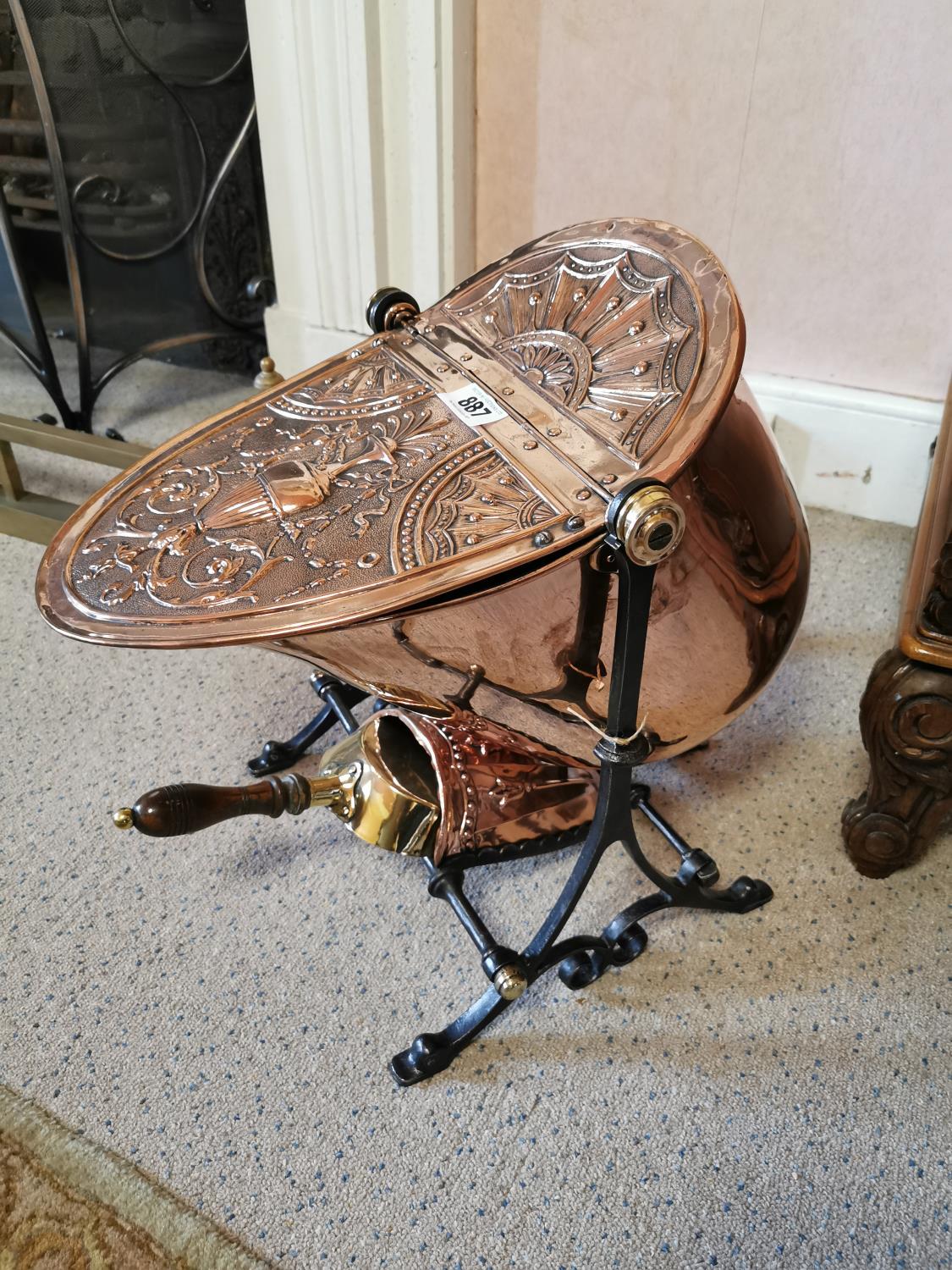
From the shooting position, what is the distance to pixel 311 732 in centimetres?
109

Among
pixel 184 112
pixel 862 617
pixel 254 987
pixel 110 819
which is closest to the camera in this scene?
pixel 254 987

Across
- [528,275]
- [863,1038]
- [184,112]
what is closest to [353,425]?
[528,275]

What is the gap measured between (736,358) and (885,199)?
32.3 inches

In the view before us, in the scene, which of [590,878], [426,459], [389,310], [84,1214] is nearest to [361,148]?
[389,310]

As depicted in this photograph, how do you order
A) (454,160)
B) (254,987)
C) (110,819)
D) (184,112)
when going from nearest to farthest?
(254,987) < (110,819) < (454,160) < (184,112)

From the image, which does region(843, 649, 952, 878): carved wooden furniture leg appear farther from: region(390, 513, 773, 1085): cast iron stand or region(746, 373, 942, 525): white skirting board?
region(746, 373, 942, 525): white skirting board

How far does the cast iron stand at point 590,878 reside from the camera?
0.67m

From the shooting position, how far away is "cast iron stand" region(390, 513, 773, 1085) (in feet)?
2.20

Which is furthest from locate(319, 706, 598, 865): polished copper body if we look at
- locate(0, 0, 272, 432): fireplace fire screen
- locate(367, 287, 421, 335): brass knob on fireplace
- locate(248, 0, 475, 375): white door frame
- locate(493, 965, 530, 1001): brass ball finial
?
locate(0, 0, 272, 432): fireplace fire screen

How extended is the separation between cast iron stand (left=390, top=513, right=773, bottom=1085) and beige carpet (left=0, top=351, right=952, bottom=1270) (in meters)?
0.02

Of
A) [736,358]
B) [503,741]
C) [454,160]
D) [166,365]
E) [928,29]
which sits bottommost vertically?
[166,365]

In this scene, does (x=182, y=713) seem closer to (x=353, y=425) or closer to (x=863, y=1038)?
(x=353, y=425)

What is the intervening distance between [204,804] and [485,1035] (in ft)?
1.01

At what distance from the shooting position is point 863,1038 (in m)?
0.80
